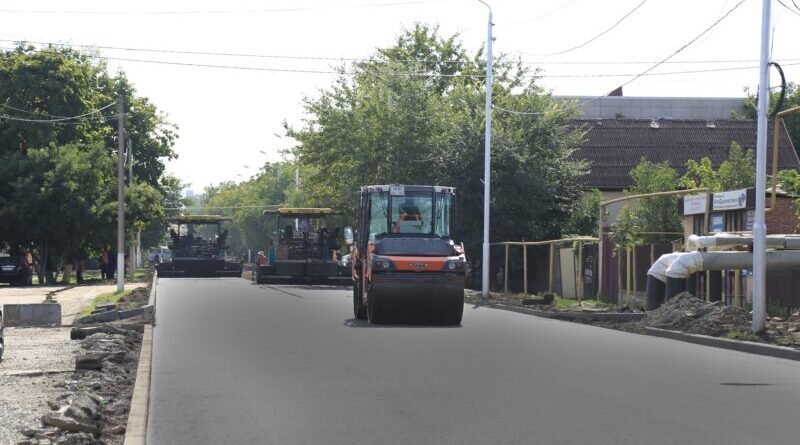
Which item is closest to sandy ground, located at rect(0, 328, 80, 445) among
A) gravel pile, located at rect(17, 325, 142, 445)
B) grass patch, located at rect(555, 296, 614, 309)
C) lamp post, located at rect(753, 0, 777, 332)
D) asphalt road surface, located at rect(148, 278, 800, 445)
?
gravel pile, located at rect(17, 325, 142, 445)

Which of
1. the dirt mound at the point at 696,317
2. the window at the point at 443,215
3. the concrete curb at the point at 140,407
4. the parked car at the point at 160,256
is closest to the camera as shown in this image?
the concrete curb at the point at 140,407

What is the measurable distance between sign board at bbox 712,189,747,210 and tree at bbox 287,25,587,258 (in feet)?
64.1

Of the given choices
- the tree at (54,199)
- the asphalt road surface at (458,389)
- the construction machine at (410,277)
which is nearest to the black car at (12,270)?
the tree at (54,199)

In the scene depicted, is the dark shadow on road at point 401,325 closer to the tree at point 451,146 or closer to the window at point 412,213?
the window at point 412,213

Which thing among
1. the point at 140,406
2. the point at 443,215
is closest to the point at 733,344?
the point at 443,215

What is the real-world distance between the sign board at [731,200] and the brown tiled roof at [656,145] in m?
34.6

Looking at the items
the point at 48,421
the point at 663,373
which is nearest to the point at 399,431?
the point at 48,421

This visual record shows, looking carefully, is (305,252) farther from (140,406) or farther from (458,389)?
(140,406)

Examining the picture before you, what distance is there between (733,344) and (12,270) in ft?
130

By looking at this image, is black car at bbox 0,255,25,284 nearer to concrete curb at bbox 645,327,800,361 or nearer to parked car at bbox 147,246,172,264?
parked car at bbox 147,246,172,264

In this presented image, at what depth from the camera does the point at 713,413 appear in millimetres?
10938

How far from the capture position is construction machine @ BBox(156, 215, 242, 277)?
58125mm

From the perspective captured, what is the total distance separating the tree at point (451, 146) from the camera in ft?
153

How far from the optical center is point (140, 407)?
1079cm
